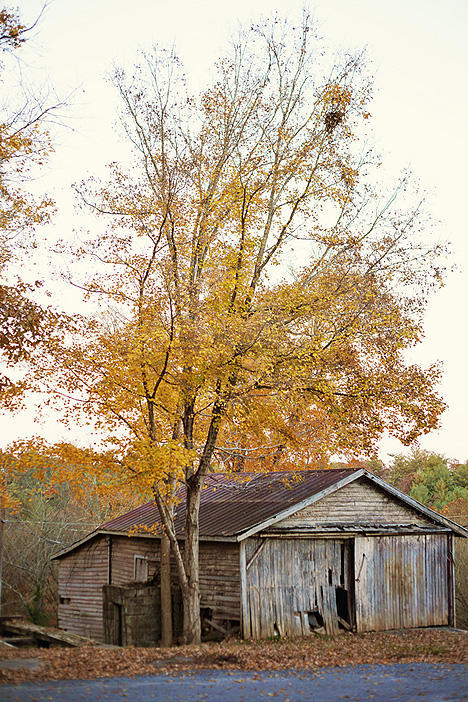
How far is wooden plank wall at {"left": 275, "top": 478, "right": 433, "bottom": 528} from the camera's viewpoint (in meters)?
19.8

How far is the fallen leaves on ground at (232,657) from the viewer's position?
11.4m

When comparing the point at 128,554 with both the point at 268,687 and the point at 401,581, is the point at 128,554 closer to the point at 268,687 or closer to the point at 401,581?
the point at 401,581

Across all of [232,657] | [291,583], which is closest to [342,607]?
[291,583]

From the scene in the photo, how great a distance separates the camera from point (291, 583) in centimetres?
1892

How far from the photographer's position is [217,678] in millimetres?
11320

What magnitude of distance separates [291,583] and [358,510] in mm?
3418

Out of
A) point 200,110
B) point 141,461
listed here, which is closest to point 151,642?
point 141,461

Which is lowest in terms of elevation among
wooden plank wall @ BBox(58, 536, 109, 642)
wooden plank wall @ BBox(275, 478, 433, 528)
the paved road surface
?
wooden plank wall @ BBox(58, 536, 109, 642)

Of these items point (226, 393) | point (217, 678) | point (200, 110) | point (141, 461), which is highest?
point (200, 110)

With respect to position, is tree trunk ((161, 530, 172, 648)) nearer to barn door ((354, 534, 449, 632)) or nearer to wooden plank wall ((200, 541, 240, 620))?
wooden plank wall ((200, 541, 240, 620))

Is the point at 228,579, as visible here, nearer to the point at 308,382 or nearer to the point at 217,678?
the point at 308,382

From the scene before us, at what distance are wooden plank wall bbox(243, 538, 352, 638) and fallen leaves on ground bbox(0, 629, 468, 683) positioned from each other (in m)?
1.01

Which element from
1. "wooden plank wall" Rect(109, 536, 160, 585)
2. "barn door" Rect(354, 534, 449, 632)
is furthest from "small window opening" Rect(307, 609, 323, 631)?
"wooden plank wall" Rect(109, 536, 160, 585)

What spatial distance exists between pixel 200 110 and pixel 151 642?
1524 cm
